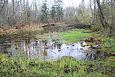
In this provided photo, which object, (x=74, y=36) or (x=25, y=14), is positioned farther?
(x=25, y=14)

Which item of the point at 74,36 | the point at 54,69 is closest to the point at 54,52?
the point at 54,69

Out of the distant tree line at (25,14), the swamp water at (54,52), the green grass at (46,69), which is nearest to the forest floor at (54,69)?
the green grass at (46,69)

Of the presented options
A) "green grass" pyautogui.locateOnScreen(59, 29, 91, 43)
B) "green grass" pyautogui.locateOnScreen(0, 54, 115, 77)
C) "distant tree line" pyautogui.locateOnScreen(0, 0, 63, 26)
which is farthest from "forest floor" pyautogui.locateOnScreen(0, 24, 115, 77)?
"distant tree line" pyautogui.locateOnScreen(0, 0, 63, 26)

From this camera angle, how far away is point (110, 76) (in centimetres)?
1184

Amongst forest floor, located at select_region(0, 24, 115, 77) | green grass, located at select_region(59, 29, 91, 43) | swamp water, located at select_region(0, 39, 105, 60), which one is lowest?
green grass, located at select_region(59, 29, 91, 43)

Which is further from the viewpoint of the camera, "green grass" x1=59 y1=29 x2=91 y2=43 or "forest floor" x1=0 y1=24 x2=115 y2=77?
"green grass" x1=59 y1=29 x2=91 y2=43

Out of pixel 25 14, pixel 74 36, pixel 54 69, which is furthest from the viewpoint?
pixel 25 14

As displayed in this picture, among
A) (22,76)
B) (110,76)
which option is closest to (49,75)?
(22,76)

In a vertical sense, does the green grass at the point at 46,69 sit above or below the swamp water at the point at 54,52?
above

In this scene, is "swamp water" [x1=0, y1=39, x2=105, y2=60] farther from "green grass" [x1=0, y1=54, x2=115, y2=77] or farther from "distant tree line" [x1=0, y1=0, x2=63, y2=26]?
"distant tree line" [x1=0, y1=0, x2=63, y2=26]

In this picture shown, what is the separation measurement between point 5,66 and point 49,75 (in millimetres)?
2191

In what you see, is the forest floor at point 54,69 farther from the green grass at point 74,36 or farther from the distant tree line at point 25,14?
the distant tree line at point 25,14

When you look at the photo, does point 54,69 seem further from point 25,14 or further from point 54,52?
point 25,14

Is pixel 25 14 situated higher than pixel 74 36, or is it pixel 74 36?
pixel 25 14
